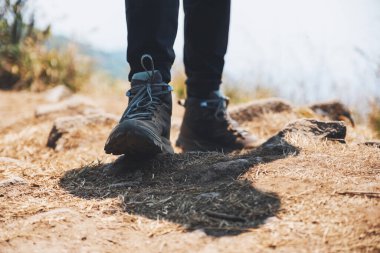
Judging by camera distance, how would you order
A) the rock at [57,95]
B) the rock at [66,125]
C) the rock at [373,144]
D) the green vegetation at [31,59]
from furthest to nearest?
the green vegetation at [31,59], the rock at [57,95], the rock at [66,125], the rock at [373,144]

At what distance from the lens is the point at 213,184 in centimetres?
149

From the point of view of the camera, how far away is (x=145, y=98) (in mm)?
1718

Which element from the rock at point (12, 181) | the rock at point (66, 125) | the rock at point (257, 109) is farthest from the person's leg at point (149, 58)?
the rock at point (257, 109)

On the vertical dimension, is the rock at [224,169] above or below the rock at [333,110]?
below

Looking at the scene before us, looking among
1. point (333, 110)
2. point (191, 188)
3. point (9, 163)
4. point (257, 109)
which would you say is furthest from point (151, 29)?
point (333, 110)

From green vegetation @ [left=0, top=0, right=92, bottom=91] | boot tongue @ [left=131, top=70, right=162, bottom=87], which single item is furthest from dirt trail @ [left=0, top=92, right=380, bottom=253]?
green vegetation @ [left=0, top=0, right=92, bottom=91]

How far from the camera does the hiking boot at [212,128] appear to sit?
230 centimetres

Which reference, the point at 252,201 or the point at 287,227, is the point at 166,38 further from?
the point at 287,227

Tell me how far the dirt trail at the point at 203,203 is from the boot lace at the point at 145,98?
0.22 meters

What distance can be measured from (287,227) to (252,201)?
0.61 feet

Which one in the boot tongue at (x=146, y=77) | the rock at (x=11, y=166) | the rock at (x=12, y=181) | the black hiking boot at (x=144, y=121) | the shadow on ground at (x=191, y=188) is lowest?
the rock at (x=11, y=166)

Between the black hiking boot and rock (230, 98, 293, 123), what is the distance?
5.86 feet

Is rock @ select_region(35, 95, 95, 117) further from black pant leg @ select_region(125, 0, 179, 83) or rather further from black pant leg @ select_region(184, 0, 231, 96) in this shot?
black pant leg @ select_region(125, 0, 179, 83)

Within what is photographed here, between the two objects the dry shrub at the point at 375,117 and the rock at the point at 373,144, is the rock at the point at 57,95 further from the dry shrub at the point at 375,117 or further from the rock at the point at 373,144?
the rock at the point at 373,144
